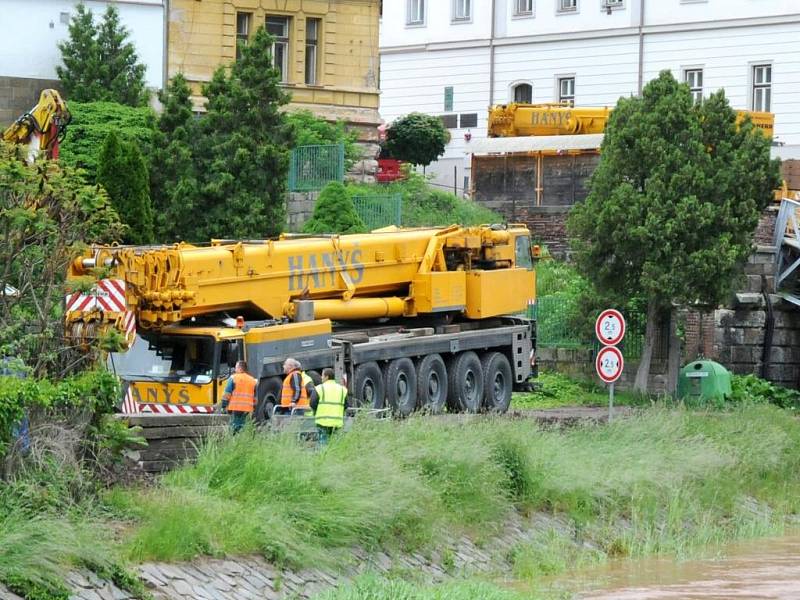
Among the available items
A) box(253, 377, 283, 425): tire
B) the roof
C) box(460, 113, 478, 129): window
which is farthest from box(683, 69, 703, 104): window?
box(253, 377, 283, 425): tire

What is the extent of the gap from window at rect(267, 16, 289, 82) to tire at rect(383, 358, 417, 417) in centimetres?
1703

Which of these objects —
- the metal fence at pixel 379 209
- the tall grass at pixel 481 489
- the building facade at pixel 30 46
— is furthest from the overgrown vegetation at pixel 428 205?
the tall grass at pixel 481 489

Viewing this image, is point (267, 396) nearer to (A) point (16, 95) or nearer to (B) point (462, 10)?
(A) point (16, 95)

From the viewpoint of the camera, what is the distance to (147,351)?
28281 millimetres

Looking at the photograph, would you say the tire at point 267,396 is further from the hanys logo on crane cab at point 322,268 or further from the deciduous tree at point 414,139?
the deciduous tree at point 414,139

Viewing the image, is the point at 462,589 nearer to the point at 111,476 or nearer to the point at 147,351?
the point at 111,476

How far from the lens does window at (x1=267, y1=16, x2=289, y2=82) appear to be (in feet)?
157

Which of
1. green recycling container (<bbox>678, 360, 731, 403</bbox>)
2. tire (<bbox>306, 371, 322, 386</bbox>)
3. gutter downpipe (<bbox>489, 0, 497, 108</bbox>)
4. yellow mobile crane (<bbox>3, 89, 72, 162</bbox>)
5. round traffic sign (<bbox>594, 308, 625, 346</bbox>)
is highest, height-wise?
gutter downpipe (<bbox>489, 0, 497, 108</bbox>)

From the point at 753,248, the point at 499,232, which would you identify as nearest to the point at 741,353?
the point at 753,248

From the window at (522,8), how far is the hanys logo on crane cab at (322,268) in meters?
36.7

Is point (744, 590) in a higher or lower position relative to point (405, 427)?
lower

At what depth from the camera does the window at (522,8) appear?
67.9m

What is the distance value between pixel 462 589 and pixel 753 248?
23.2 m

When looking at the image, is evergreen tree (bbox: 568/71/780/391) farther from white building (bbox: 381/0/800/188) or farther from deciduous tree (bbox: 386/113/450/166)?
white building (bbox: 381/0/800/188)
